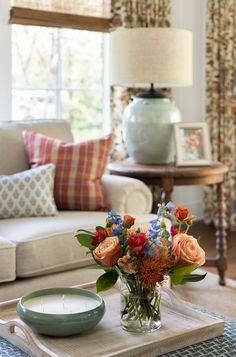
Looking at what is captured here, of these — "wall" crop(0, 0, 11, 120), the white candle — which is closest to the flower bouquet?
the white candle

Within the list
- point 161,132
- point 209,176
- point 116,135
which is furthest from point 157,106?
point 116,135

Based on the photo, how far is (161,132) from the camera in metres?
3.64

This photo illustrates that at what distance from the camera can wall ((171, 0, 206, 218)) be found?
4941 millimetres

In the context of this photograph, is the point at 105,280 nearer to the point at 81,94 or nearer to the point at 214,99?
the point at 81,94

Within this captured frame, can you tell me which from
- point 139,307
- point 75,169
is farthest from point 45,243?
point 139,307

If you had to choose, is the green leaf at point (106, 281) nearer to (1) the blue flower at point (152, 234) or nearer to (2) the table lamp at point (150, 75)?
(1) the blue flower at point (152, 234)

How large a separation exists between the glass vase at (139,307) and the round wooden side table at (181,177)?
156 centimetres

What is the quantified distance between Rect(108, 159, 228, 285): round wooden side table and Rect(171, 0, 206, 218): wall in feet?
4.60

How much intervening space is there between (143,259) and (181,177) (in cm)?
167

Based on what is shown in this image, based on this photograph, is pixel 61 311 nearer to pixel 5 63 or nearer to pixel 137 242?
pixel 137 242

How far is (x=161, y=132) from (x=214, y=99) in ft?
4.89

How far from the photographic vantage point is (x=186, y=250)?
1.88 meters

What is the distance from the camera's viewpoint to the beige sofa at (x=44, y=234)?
276cm

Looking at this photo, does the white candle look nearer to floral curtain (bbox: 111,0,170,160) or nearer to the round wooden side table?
the round wooden side table
